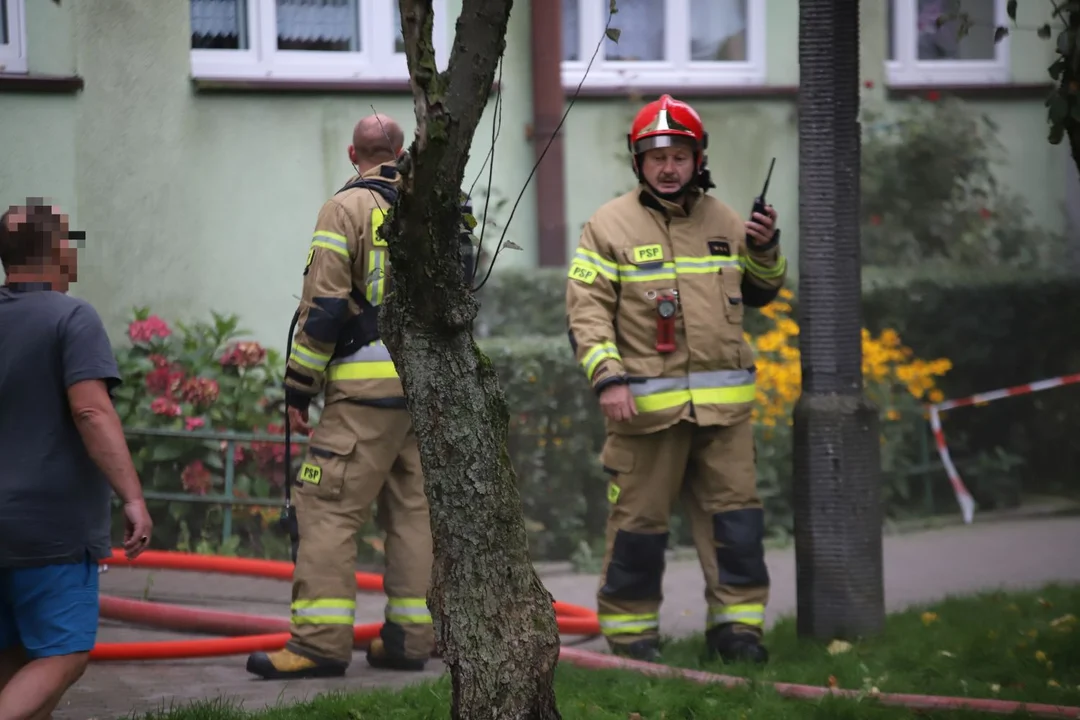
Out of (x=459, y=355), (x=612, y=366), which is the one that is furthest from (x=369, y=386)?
(x=459, y=355)

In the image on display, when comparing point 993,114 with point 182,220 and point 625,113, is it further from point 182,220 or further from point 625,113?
point 182,220

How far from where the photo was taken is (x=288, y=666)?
550cm

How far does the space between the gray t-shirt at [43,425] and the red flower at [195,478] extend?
3.58 m

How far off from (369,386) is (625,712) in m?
1.56

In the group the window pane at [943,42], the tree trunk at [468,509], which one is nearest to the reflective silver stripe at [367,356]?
the tree trunk at [468,509]

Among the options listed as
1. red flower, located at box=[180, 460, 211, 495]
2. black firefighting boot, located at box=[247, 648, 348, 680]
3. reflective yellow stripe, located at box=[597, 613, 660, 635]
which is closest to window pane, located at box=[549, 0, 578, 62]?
red flower, located at box=[180, 460, 211, 495]

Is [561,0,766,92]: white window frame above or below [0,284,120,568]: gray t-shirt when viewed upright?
above

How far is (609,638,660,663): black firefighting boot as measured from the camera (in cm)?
570

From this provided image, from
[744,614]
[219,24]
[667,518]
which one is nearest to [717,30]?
[219,24]

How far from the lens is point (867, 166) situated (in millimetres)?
10070

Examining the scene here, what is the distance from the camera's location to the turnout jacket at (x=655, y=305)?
5613mm

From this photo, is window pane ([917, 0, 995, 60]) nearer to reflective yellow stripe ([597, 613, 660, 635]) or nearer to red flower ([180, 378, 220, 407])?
red flower ([180, 378, 220, 407])

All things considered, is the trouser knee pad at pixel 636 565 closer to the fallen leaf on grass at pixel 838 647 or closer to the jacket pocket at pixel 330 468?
the fallen leaf on grass at pixel 838 647

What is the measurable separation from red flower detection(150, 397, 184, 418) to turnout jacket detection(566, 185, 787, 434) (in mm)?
2897
